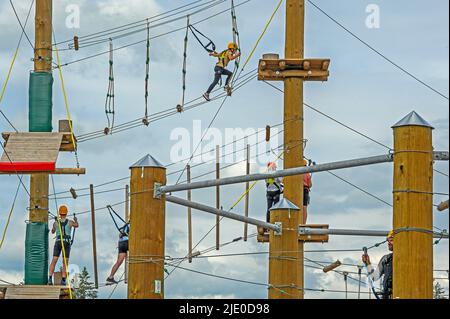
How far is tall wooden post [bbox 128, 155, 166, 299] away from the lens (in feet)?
45.0

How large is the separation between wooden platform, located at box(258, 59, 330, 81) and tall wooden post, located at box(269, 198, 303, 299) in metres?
3.44

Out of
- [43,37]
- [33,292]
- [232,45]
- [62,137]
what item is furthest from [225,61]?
[33,292]

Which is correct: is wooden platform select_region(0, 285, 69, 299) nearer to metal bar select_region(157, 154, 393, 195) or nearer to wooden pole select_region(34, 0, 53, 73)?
wooden pole select_region(34, 0, 53, 73)

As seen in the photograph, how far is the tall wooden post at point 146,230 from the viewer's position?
13727 millimetres

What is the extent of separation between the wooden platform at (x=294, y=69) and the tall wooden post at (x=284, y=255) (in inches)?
135

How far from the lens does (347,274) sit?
693 inches

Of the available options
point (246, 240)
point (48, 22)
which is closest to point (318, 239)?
point (246, 240)

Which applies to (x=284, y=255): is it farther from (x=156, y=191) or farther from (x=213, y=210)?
(x=156, y=191)

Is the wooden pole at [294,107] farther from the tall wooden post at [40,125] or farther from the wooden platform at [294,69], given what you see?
the tall wooden post at [40,125]
